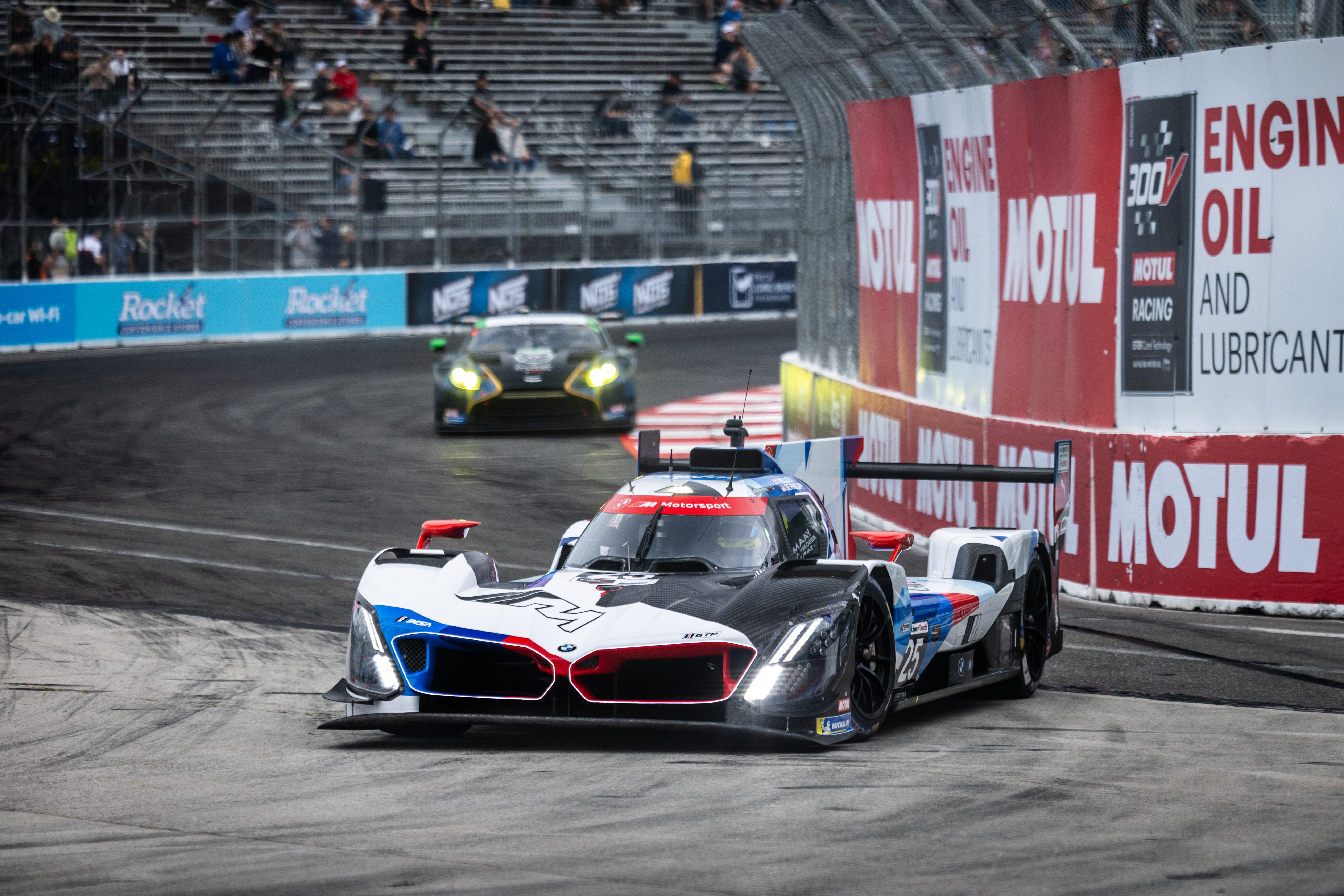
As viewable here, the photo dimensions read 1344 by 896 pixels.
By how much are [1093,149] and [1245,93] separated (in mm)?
1151

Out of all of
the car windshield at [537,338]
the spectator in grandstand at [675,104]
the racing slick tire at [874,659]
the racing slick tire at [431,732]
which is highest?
the spectator in grandstand at [675,104]

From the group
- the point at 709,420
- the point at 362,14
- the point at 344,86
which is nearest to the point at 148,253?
the point at 344,86

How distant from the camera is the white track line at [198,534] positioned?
11992 millimetres

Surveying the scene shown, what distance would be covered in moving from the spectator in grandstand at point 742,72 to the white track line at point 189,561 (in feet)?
94.6

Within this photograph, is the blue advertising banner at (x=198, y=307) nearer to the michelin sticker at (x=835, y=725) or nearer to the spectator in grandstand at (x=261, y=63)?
the spectator in grandstand at (x=261, y=63)

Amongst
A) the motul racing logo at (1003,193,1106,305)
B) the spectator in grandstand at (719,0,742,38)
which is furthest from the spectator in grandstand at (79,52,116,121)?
the motul racing logo at (1003,193,1106,305)

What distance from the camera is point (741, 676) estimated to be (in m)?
6.74

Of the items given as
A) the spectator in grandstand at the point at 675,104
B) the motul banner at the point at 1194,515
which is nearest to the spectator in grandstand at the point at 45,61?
the spectator in grandstand at the point at 675,104

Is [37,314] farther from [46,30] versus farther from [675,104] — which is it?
[675,104]

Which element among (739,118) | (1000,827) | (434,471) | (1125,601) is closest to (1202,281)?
(1125,601)

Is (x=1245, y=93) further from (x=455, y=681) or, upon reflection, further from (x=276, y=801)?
(x=276, y=801)

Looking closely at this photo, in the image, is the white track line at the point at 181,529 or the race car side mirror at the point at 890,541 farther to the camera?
the white track line at the point at 181,529

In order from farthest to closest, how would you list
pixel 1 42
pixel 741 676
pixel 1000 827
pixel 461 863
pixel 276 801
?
pixel 1 42
pixel 741 676
pixel 276 801
pixel 1000 827
pixel 461 863

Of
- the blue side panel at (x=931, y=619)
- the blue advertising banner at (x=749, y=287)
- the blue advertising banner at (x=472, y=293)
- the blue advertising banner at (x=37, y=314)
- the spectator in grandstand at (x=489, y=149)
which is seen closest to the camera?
the blue side panel at (x=931, y=619)
